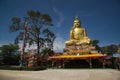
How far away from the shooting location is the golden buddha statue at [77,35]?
24570 millimetres

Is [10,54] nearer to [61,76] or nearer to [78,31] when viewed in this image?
[78,31]

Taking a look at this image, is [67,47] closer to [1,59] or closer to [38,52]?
[38,52]

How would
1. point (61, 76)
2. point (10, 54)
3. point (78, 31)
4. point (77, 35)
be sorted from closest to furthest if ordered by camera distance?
1. point (61, 76)
2. point (77, 35)
3. point (78, 31)
4. point (10, 54)

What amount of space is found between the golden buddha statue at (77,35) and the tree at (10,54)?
40.4 ft

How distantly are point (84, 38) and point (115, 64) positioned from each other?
6220mm

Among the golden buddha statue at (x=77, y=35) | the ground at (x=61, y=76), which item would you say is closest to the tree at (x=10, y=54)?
the golden buddha statue at (x=77, y=35)

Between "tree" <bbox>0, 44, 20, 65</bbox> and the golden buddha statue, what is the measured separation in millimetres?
12309

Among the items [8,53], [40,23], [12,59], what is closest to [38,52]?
[40,23]

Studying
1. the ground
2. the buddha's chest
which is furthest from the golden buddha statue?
the ground

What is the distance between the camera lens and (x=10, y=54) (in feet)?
112

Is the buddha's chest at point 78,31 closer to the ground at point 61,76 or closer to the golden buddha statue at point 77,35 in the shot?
the golden buddha statue at point 77,35

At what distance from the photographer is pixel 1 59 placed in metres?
31.4

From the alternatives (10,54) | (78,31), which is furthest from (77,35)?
(10,54)

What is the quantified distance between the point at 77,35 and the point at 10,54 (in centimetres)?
1590
